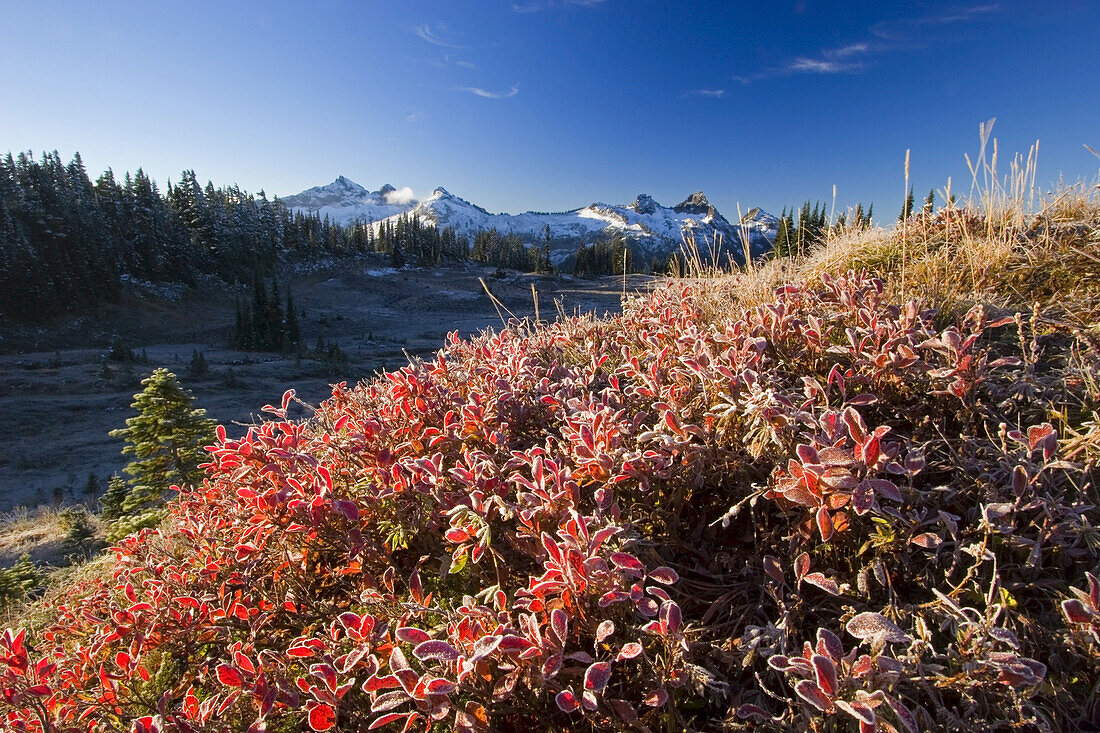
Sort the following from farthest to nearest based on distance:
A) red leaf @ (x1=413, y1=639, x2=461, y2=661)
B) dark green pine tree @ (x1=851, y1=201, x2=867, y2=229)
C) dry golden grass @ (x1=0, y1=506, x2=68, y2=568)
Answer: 1. dry golden grass @ (x1=0, y1=506, x2=68, y2=568)
2. dark green pine tree @ (x1=851, y1=201, x2=867, y2=229)
3. red leaf @ (x1=413, y1=639, x2=461, y2=661)

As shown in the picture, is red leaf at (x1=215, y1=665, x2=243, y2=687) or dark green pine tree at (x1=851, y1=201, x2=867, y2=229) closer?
red leaf at (x1=215, y1=665, x2=243, y2=687)

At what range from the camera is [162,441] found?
9.52 meters

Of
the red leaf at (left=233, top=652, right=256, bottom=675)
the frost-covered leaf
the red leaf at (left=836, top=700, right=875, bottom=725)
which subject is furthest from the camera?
the red leaf at (left=233, top=652, right=256, bottom=675)

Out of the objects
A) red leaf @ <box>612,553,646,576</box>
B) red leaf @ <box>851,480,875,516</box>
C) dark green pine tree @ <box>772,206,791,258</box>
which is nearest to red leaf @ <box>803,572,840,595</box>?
red leaf @ <box>851,480,875,516</box>

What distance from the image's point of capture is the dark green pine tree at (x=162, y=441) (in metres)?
9.21

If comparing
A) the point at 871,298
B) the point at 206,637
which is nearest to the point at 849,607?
the point at 871,298

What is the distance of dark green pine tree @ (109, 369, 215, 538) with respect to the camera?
9211 millimetres

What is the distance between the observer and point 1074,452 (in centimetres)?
135

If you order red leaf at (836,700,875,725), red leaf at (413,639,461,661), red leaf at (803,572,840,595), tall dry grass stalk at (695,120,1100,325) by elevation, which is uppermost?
tall dry grass stalk at (695,120,1100,325)

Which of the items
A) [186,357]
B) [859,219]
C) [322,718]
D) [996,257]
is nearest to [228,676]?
[322,718]

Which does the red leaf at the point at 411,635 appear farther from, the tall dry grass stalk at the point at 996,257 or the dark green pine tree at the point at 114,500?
the dark green pine tree at the point at 114,500

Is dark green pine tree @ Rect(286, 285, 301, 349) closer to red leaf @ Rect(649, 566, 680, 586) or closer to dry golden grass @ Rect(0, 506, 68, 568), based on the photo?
dry golden grass @ Rect(0, 506, 68, 568)

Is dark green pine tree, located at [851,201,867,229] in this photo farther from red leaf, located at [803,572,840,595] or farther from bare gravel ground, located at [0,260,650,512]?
red leaf, located at [803,572,840,595]

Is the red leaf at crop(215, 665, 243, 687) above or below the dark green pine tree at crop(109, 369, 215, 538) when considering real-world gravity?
above
